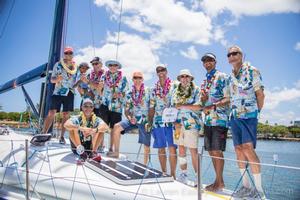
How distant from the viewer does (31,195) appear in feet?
15.0

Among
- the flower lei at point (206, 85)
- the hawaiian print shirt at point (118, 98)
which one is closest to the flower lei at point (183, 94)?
the flower lei at point (206, 85)

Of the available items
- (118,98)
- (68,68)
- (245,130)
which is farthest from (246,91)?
(68,68)

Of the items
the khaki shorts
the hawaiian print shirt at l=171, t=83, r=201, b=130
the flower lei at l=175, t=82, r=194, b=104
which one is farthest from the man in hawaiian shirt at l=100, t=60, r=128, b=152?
the khaki shorts

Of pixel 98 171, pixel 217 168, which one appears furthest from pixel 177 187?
pixel 98 171

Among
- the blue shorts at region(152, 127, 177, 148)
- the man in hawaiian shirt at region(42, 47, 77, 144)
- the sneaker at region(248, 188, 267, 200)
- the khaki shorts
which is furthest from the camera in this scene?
the man in hawaiian shirt at region(42, 47, 77, 144)

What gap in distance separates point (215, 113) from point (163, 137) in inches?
50.3

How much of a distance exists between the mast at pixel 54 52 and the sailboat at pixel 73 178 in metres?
0.98

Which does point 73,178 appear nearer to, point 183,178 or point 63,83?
point 183,178

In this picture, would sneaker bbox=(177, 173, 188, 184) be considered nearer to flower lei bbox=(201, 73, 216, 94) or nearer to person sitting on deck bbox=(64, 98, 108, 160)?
flower lei bbox=(201, 73, 216, 94)

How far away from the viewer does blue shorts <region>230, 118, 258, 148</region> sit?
3855mm

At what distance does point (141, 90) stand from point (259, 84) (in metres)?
2.54

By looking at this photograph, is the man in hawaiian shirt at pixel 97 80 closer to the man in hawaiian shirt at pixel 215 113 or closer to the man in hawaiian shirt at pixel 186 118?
the man in hawaiian shirt at pixel 186 118

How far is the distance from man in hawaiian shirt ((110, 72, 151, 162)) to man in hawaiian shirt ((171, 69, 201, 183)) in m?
0.85

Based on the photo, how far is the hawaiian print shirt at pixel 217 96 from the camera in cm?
446
